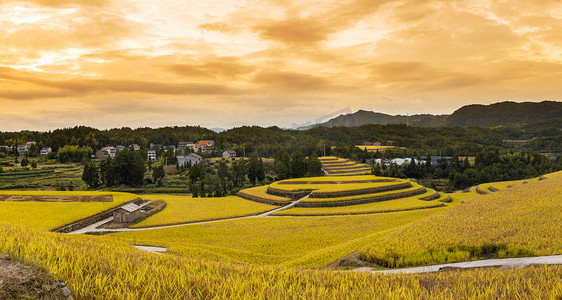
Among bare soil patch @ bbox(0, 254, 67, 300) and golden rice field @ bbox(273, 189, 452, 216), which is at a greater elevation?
bare soil patch @ bbox(0, 254, 67, 300)

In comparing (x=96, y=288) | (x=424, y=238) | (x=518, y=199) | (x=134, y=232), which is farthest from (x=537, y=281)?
(x=134, y=232)

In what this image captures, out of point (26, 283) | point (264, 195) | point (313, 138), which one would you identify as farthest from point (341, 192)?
point (313, 138)

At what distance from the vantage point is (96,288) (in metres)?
4.71

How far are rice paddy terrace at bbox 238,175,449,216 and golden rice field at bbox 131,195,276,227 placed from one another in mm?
2780

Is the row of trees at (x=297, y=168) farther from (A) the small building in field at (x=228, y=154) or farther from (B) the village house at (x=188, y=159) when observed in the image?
(A) the small building in field at (x=228, y=154)

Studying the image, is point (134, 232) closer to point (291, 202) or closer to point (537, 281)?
point (291, 202)

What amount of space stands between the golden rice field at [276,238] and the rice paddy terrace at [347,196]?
439 centimetres

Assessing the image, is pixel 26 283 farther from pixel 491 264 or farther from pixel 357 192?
pixel 357 192

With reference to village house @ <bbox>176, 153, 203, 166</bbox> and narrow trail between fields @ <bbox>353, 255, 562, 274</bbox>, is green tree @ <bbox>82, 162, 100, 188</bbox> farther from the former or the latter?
narrow trail between fields @ <bbox>353, 255, 562, 274</bbox>

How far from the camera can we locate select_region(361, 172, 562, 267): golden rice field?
37.7 feet

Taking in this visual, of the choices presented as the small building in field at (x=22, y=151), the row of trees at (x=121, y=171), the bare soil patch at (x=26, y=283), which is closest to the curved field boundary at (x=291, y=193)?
the row of trees at (x=121, y=171)

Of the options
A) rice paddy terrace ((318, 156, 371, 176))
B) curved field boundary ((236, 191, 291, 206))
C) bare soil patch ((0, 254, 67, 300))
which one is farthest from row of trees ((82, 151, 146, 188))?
bare soil patch ((0, 254, 67, 300))

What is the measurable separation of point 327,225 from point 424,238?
1141 centimetres

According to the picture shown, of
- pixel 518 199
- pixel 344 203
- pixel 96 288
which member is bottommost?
pixel 344 203
